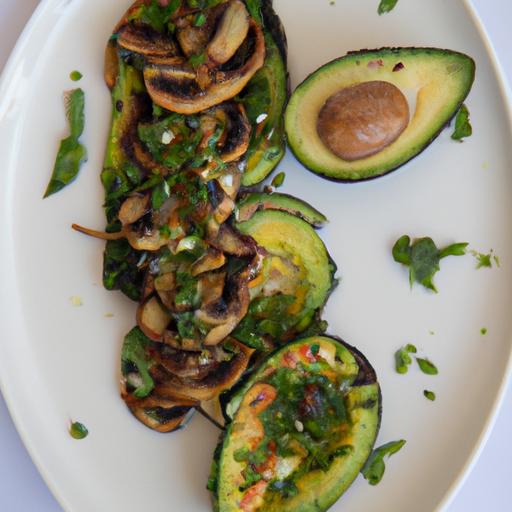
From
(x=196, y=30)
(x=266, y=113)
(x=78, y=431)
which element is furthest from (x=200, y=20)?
(x=78, y=431)

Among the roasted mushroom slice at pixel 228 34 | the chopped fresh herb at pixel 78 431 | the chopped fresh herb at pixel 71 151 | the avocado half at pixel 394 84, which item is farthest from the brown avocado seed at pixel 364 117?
the chopped fresh herb at pixel 78 431

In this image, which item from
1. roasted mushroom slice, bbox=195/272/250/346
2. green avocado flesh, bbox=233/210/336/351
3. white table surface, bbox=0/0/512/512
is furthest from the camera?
white table surface, bbox=0/0/512/512

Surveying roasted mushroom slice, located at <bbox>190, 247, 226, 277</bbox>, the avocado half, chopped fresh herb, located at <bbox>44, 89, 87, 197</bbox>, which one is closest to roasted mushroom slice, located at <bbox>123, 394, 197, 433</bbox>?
roasted mushroom slice, located at <bbox>190, 247, 226, 277</bbox>

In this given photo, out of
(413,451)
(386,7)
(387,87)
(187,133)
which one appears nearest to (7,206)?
(187,133)

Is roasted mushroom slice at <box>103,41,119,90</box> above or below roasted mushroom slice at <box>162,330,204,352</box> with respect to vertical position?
above

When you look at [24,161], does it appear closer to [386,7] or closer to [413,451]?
[386,7]

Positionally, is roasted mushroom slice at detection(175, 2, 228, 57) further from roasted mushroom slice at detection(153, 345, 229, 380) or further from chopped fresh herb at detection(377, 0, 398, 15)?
roasted mushroom slice at detection(153, 345, 229, 380)

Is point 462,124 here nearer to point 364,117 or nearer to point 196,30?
point 364,117
